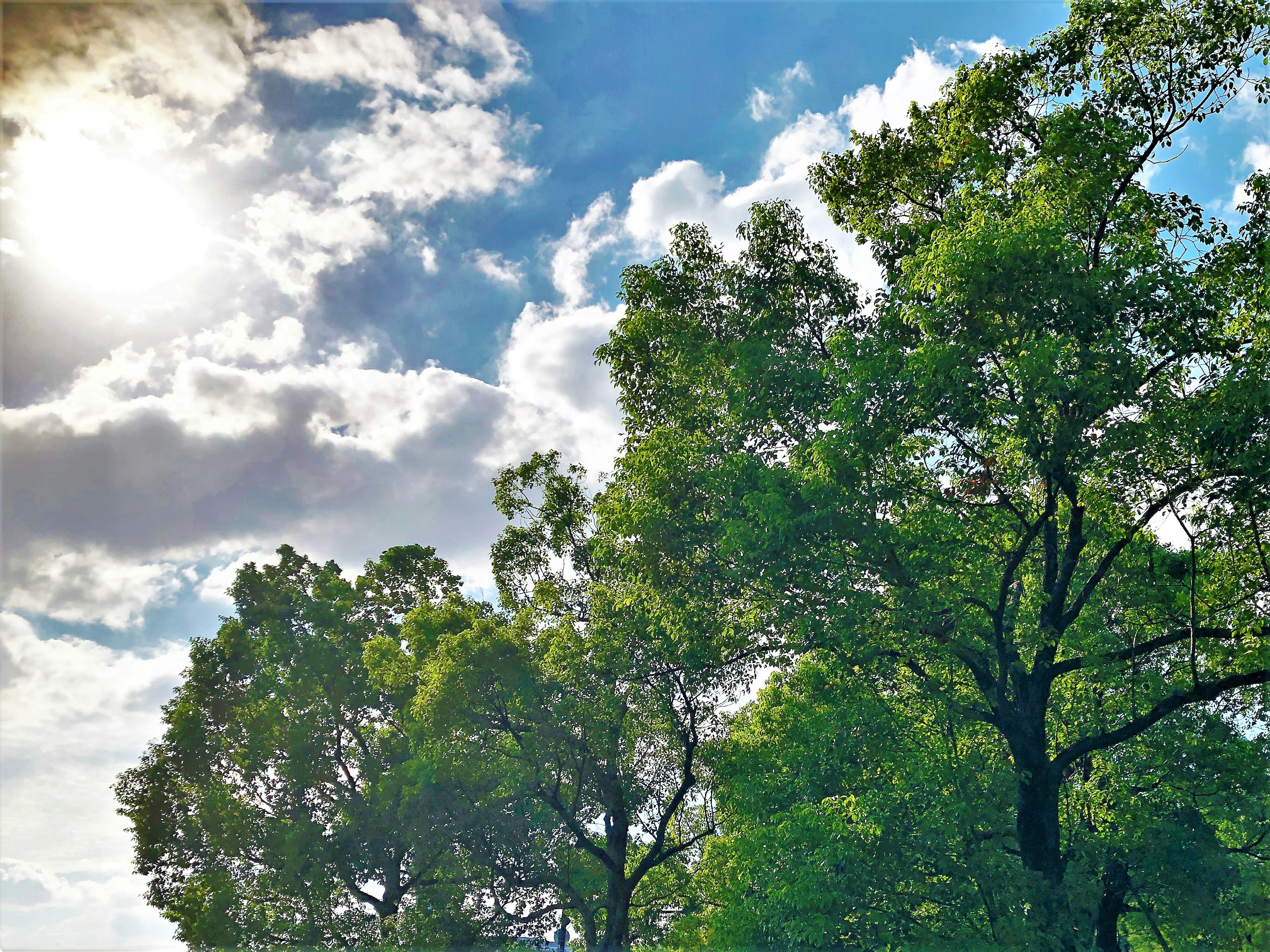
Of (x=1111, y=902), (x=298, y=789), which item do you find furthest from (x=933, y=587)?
(x=298, y=789)

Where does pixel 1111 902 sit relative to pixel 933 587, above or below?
below

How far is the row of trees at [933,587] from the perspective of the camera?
10672 millimetres

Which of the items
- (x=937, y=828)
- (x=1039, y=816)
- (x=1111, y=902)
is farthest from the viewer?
(x=1111, y=902)

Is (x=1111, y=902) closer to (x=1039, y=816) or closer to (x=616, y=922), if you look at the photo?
(x=1039, y=816)

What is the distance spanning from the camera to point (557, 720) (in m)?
17.9

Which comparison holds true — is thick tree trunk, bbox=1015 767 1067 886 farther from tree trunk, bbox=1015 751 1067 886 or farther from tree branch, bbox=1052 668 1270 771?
tree branch, bbox=1052 668 1270 771

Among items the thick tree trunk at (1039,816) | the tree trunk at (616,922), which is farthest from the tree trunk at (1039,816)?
the tree trunk at (616,922)

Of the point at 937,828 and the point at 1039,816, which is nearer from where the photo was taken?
the point at 937,828

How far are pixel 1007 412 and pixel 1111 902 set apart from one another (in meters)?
11.9

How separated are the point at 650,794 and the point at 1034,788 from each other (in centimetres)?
1089

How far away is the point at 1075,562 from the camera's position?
12336mm

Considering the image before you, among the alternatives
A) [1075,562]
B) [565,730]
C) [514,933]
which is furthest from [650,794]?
[1075,562]

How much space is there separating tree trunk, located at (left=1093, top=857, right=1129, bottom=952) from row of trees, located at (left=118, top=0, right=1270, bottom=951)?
9 centimetres

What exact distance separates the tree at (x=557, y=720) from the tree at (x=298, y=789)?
192 cm
